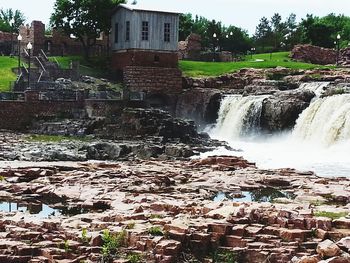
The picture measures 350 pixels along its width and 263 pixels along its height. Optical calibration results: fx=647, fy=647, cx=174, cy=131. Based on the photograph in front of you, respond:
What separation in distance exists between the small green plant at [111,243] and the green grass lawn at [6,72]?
1541 inches

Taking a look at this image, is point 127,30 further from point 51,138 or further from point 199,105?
point 51,138

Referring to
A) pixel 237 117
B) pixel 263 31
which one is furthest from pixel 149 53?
pixel 263 31

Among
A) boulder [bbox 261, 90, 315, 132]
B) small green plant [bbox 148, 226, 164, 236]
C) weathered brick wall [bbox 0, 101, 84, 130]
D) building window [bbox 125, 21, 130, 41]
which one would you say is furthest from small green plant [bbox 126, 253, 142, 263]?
building window [bbox 125, 21, 130, 41]

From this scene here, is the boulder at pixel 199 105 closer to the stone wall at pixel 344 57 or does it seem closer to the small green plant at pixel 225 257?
the stone wall at pixel 344 57

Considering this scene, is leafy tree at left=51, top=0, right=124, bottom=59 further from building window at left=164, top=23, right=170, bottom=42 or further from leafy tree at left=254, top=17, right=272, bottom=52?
leafy tree at left=254, top=17, right=272, bottom=52

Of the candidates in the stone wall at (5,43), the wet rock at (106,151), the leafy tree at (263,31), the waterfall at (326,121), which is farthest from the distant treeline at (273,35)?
the wet rock at (106,151)

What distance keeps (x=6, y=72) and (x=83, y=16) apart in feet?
31.7

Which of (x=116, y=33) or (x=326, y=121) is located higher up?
(x=116, y=33)

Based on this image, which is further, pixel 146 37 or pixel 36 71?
pixel 146 37

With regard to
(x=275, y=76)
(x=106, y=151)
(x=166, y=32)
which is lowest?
(x=106, y=151)

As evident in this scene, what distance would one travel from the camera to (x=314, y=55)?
73562 mm

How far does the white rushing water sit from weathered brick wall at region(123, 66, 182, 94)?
308 inches

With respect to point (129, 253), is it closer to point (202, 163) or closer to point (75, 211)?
point (75, 211)

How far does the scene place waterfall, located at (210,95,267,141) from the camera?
158ft
